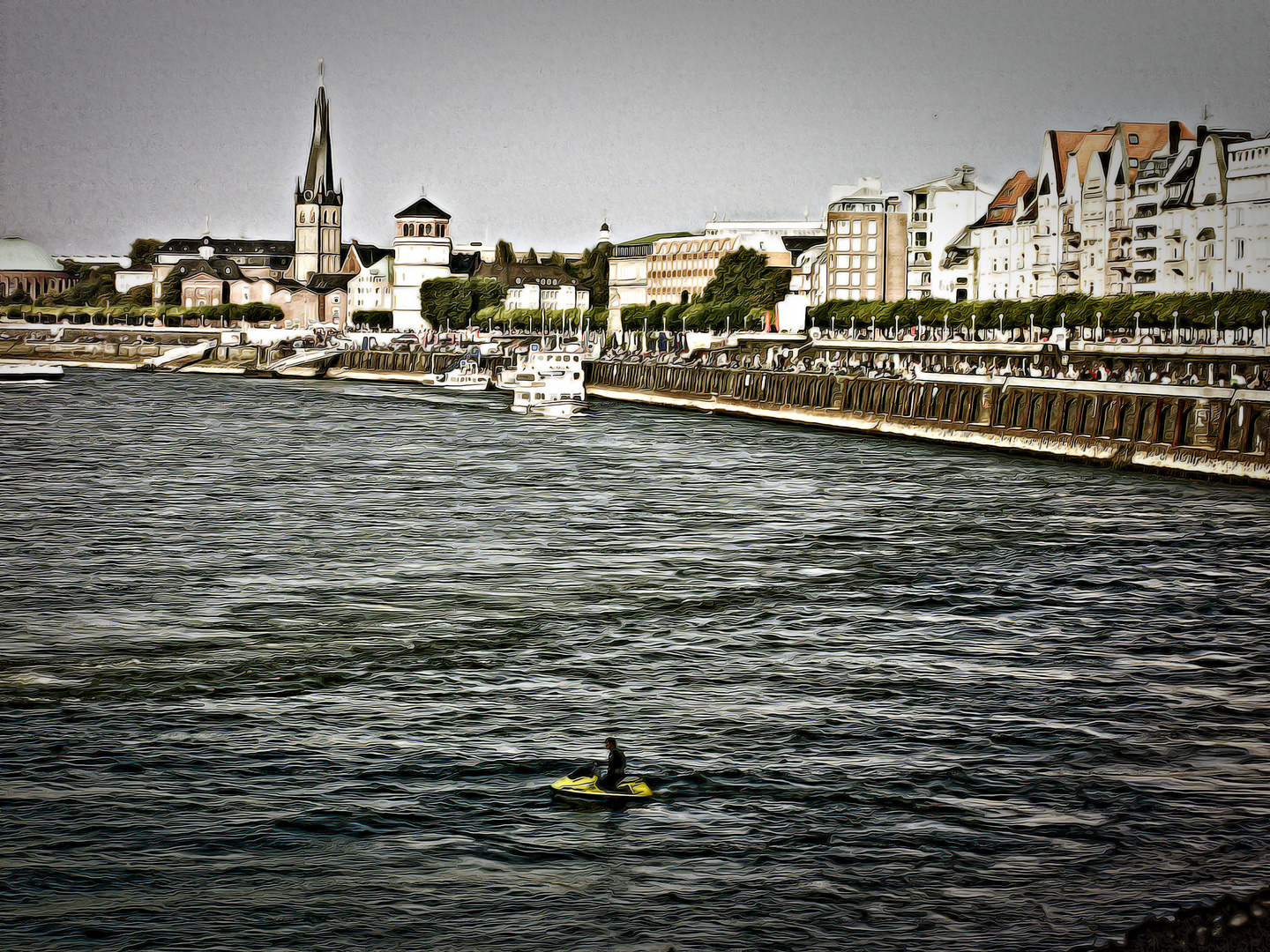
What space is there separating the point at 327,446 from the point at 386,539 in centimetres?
3322

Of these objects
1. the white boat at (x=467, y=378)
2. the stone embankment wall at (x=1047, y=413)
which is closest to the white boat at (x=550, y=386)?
the stone embankment wall at (x=1047, y=413)

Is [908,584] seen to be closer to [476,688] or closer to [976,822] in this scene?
[476,688]

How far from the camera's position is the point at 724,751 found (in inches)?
787


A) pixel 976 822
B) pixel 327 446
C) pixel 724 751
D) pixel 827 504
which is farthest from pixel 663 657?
pixel 327 446

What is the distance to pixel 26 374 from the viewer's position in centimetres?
14475

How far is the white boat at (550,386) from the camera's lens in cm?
9575

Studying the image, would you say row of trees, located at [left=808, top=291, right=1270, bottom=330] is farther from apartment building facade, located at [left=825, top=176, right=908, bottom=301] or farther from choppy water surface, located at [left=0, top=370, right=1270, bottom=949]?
choppy water surface, located at [left=0, top=370, right=1270, bottom=949]

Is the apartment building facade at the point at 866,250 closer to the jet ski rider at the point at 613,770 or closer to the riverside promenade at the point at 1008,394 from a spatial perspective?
the riverside promenade at the point at 1008,394

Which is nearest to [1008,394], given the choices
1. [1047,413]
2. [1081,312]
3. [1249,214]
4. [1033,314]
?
[1047,413]

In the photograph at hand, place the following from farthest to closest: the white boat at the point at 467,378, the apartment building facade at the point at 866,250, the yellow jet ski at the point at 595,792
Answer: the apartment building facade at the point at 866,250 < the white boat at the point at 467,378 < the yellow jet ski at the point at 595,792

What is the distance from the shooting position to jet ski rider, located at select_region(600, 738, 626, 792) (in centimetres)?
1788

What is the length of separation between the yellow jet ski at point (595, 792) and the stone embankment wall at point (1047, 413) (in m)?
37.9

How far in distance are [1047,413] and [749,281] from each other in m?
107

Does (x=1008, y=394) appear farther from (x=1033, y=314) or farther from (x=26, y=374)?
(x=26, y=374)
